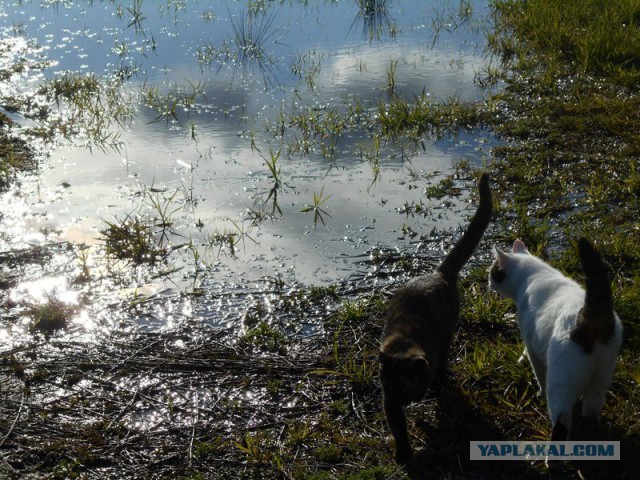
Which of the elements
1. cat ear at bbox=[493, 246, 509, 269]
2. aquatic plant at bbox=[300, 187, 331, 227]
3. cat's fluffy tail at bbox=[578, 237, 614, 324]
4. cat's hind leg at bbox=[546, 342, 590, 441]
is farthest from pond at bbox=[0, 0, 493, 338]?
cat's fluffy tail at bbox=[578, 237, 614, 324]

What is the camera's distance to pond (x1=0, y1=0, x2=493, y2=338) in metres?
6.04

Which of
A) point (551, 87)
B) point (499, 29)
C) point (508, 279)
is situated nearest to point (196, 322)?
point (508, 279)

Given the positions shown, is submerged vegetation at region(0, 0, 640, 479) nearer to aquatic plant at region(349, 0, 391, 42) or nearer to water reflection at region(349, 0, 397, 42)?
water reflection at region(349, 0, 397, 42)

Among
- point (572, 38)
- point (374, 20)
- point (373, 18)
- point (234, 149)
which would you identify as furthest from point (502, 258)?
point (373, 18)

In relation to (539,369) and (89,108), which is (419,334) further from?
(89,108)

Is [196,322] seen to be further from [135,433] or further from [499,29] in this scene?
[499,29]

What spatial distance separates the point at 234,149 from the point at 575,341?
231 inches

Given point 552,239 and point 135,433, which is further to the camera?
point 552,239

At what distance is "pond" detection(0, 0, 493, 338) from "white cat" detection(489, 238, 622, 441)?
6.92 feet

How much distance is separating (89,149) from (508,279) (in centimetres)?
596

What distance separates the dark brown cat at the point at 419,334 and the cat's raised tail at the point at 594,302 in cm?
79

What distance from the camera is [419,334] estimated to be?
3.98 m

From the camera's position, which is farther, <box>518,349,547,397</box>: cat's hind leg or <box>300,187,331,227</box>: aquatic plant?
<box>300,187,331,227</box>: aquatic plant

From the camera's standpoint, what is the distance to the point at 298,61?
11.7 meters
